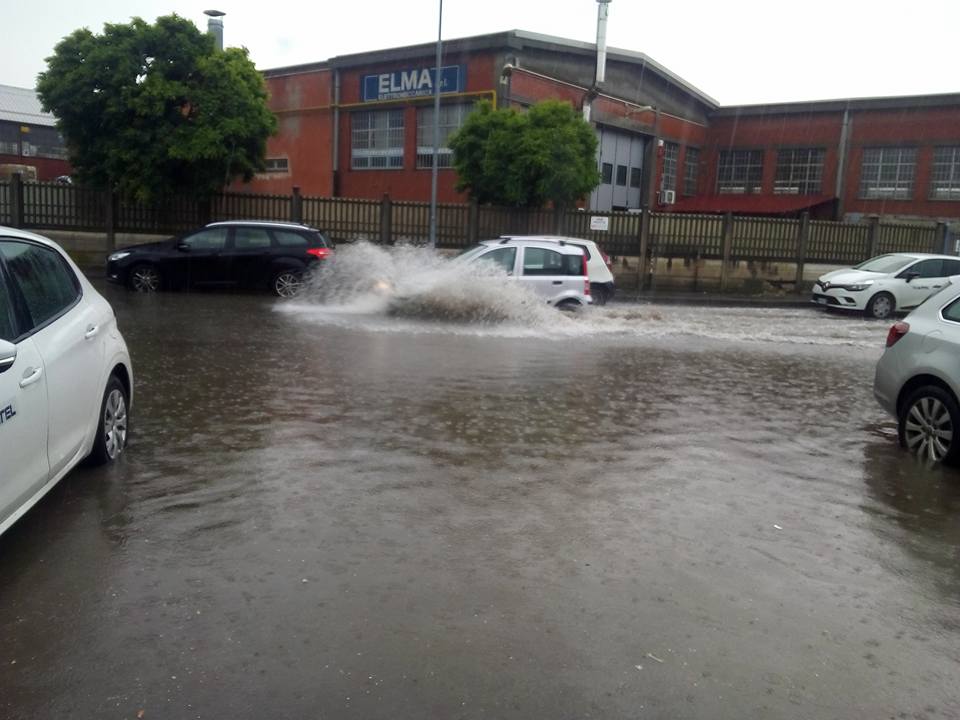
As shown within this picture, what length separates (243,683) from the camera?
3473 millimetres

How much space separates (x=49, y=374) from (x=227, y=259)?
1434 centimetres

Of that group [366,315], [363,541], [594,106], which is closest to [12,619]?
[363,541]

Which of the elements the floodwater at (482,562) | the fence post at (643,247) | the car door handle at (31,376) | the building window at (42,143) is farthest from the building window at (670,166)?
the car door handle at (31,376)

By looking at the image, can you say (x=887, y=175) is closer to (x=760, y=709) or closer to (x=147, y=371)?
(x=147, y=371)

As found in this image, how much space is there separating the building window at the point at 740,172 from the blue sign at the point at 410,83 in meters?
18.6

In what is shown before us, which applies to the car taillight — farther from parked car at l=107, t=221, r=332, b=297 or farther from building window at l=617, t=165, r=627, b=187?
building window at l=617, t=165, r=627, b=187

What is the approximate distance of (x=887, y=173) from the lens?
41312 mm

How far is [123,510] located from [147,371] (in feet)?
15.7

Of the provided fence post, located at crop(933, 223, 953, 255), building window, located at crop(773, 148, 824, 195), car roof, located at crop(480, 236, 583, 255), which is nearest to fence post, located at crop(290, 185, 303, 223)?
car roof, located at crop(480, 236, 583, 255)

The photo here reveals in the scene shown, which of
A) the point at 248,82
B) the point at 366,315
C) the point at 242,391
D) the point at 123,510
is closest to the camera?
the point at 123,510

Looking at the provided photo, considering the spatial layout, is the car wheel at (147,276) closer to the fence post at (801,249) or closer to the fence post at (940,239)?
the fence post at (801,249)

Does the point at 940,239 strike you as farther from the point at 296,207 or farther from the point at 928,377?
the point at 928,377

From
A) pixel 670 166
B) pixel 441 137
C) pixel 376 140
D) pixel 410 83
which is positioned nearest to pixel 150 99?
pixel 441 137

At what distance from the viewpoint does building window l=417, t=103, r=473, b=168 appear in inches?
1309
